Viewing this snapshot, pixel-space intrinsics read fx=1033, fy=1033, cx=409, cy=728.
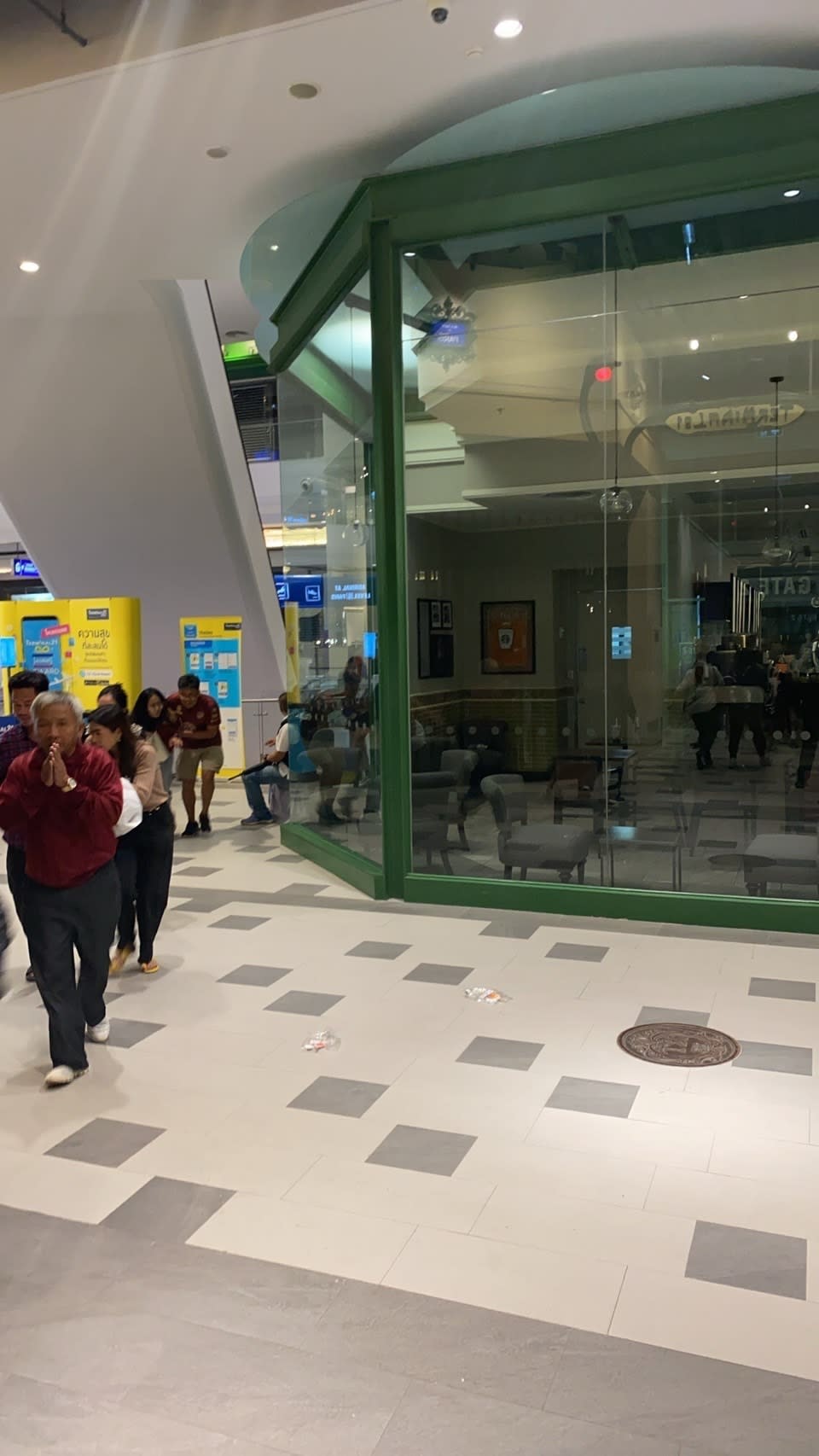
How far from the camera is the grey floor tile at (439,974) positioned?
5.13 metres

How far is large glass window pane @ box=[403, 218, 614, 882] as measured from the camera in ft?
20.6

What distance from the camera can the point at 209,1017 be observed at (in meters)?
4.76

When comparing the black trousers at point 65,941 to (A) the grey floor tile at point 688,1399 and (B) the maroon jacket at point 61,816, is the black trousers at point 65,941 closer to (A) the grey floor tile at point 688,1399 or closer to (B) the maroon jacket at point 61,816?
(B) the maroon jacket at point 61,816

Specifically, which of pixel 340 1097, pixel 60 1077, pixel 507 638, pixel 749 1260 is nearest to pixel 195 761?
pixel 507 638

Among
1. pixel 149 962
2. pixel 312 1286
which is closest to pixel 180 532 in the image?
pixel 149 962

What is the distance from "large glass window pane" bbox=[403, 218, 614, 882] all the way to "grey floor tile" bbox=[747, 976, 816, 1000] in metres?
1.56

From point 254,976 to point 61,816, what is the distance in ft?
5.69

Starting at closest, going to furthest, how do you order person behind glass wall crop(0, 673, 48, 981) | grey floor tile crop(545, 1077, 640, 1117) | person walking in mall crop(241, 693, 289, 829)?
grey floor tile crop(545, 1077, 640, 1117)
person behind glass wall crop(0, 673, 48, 981)
person walking in mall crop(241, 693, 289, 829)

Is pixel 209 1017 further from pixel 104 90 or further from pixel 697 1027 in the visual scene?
pixel 104 90

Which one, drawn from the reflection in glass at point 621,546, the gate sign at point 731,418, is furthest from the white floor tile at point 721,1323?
the gate sign at point 731,418

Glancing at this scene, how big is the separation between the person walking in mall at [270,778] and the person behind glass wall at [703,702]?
4.01 meters

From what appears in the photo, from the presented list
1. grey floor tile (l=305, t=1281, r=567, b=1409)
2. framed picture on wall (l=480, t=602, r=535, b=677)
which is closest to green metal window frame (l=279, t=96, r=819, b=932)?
framed picture on wall (l=480, t=602, r=535, b=677)

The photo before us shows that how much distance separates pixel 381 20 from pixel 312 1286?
17.5ft

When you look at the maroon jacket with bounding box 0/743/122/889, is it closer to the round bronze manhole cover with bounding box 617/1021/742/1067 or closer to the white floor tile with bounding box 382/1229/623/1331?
the white floor tile with bounding box 382/1229/623/1331
